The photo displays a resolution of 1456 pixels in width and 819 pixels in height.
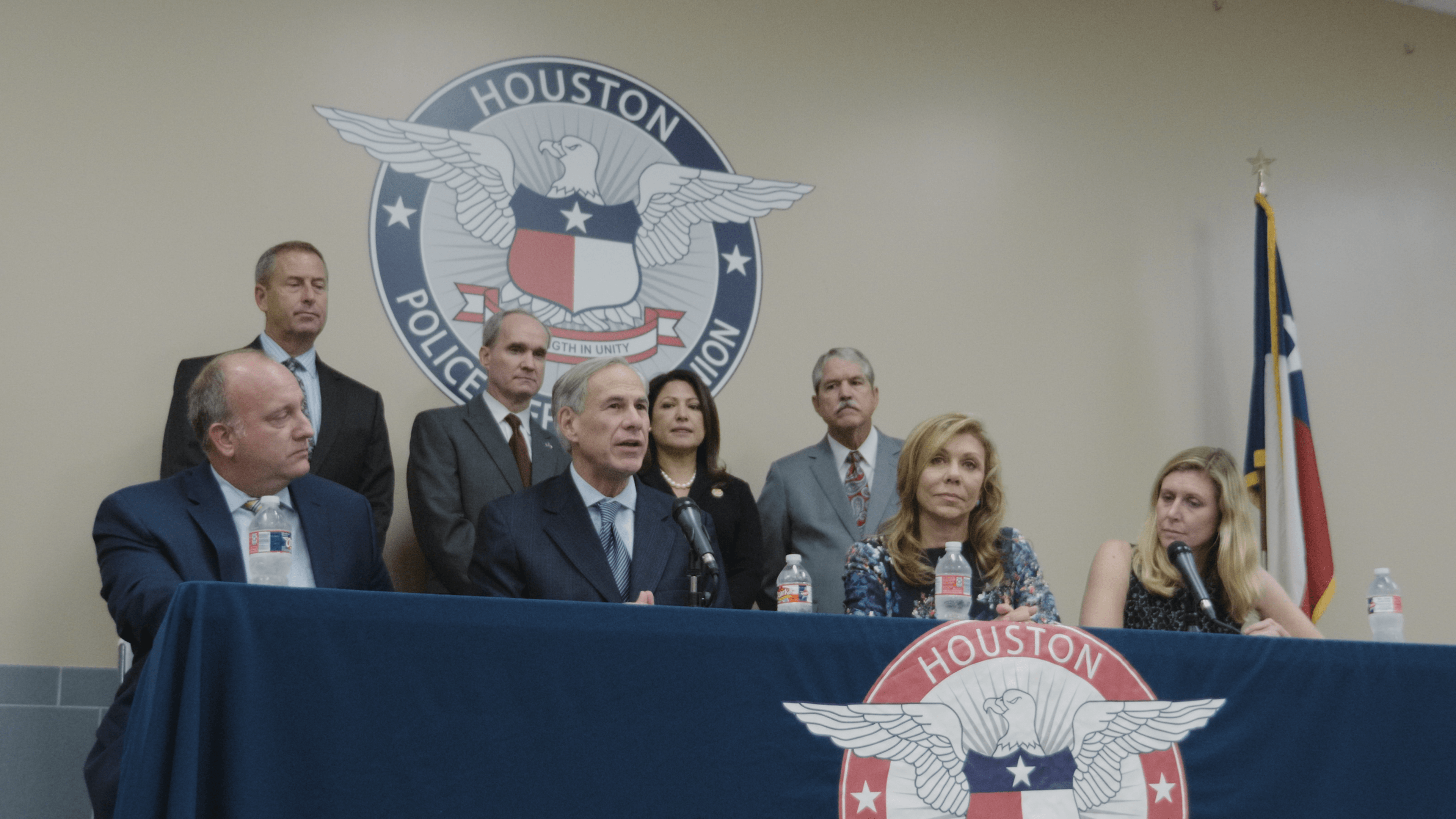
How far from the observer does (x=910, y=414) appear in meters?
5.07

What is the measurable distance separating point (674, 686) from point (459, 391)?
8.29ft

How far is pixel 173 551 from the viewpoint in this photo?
2367mm

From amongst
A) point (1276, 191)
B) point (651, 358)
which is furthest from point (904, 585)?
point (1276, 191)

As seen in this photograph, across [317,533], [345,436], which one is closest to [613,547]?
[317,533]

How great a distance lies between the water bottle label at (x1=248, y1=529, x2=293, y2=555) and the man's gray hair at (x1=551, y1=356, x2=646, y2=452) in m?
0.77

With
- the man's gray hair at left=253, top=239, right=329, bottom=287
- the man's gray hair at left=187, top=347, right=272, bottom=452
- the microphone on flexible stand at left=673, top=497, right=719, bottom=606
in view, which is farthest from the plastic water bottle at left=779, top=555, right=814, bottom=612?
the man's gray hair at left=253, top=239, right=329, bottom=287

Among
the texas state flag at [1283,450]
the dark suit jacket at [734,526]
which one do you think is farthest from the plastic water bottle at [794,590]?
the texas state flag at [1283,450]

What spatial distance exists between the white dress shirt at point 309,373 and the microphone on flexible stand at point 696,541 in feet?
5.05

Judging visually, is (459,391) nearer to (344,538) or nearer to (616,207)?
(616,207)

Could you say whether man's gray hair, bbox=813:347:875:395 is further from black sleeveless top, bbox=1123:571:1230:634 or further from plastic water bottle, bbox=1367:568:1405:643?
plastic water bottle, bbox=1367:568:1405:643

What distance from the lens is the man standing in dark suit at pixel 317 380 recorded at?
12.3ft

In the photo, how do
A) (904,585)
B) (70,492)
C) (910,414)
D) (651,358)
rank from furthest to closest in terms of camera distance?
(910,414) → (651,358) → (70,492) → (904,585)

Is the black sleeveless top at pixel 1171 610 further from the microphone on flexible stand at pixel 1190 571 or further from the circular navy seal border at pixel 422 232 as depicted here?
the circular navy seal border at pixel 422 232

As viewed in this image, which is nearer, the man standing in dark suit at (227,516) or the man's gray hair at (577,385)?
the man standing in dark suit at (227,516)
